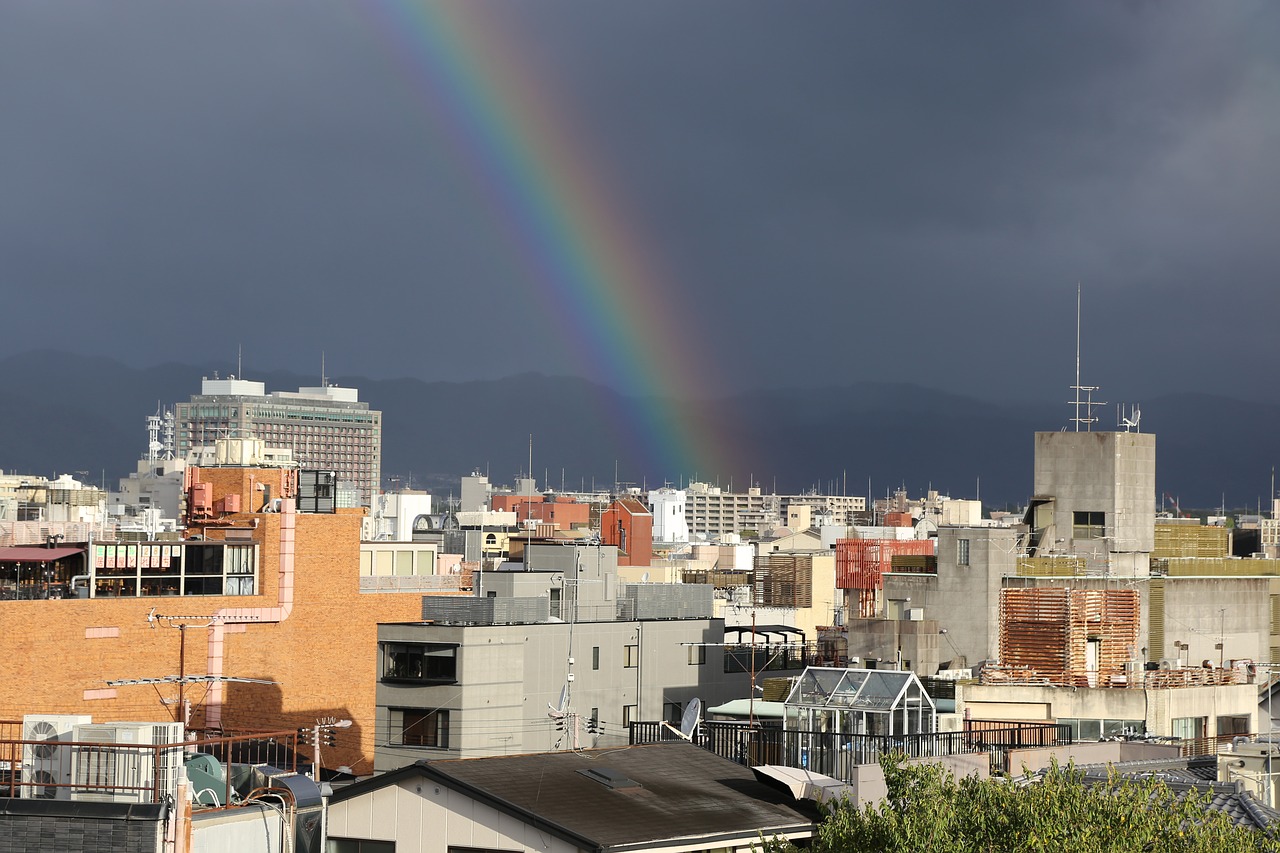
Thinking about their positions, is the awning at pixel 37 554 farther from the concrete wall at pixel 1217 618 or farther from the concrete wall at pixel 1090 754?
the concrete wall at pixel 1090 754

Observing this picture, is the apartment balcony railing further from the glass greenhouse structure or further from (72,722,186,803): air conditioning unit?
(72,722,186,803): air conditioning unit

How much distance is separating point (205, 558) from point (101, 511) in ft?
129

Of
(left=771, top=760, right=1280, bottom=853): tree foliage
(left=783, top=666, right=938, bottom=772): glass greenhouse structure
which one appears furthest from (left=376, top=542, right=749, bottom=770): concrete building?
(left=771, top=760, right=1280, bottom=853): tree foliage

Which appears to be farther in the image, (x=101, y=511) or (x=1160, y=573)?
(x=101, y=511)

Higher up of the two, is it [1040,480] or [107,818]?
[1040,480]

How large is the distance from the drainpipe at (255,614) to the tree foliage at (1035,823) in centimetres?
5457

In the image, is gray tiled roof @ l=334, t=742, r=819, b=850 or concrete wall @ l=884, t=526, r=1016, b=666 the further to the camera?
concrete wall @ l=884, t=526, r=1016, b=666

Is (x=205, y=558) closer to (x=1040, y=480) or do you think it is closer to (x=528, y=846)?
(x=1040, y=480)

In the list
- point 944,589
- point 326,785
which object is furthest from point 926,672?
point 326,785

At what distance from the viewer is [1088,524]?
63000 millimetres

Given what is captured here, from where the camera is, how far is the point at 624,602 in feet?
230

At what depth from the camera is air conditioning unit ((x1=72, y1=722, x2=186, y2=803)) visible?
23891 mm

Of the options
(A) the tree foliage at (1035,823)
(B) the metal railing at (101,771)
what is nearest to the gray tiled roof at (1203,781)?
(A) the tree foliage at (1035,823)

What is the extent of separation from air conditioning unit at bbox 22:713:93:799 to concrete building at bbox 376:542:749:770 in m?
26.2
